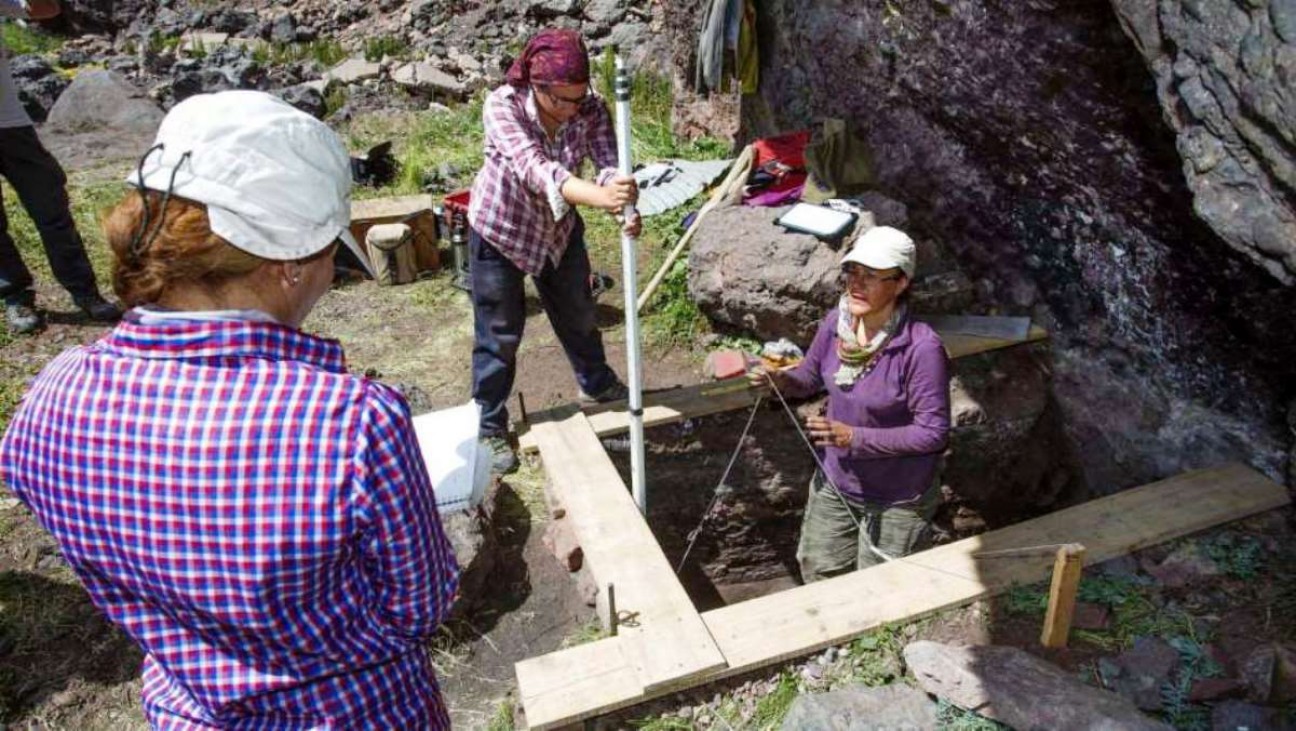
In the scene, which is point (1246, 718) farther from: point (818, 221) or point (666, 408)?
point (818, 221)

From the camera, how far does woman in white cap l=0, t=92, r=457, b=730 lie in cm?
138

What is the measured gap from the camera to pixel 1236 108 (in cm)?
299

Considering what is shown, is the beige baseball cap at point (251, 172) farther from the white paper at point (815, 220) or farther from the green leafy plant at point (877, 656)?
the white paper at point (815, 220)

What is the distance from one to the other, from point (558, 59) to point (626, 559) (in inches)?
82.2

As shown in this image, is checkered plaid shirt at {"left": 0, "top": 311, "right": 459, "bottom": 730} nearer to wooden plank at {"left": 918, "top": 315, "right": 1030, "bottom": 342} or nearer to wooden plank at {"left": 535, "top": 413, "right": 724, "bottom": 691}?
wooden plank at {"left": 535, "top": 413, "right": 724, "bottom": 691}

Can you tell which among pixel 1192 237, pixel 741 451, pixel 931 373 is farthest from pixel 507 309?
pixel 1192 237

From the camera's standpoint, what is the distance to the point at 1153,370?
4742 millimetres

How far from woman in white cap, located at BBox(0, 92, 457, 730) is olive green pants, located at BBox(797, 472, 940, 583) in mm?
2794

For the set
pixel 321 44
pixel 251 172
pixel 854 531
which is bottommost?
pixel 854 531

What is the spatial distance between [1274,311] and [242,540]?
430 centimetres

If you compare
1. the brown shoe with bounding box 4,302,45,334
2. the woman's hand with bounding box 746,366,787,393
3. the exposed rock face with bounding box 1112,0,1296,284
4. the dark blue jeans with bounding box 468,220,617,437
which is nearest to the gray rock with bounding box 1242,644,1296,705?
the exposed rock face with bounding box 1112,0,1296,284

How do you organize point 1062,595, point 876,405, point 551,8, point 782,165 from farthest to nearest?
point 551,8, point 782,165, point 876,405, point 1062,595

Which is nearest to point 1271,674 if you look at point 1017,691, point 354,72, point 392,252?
point 1017,691

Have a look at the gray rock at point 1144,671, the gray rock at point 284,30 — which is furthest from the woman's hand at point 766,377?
the gray rock at point 284,30
